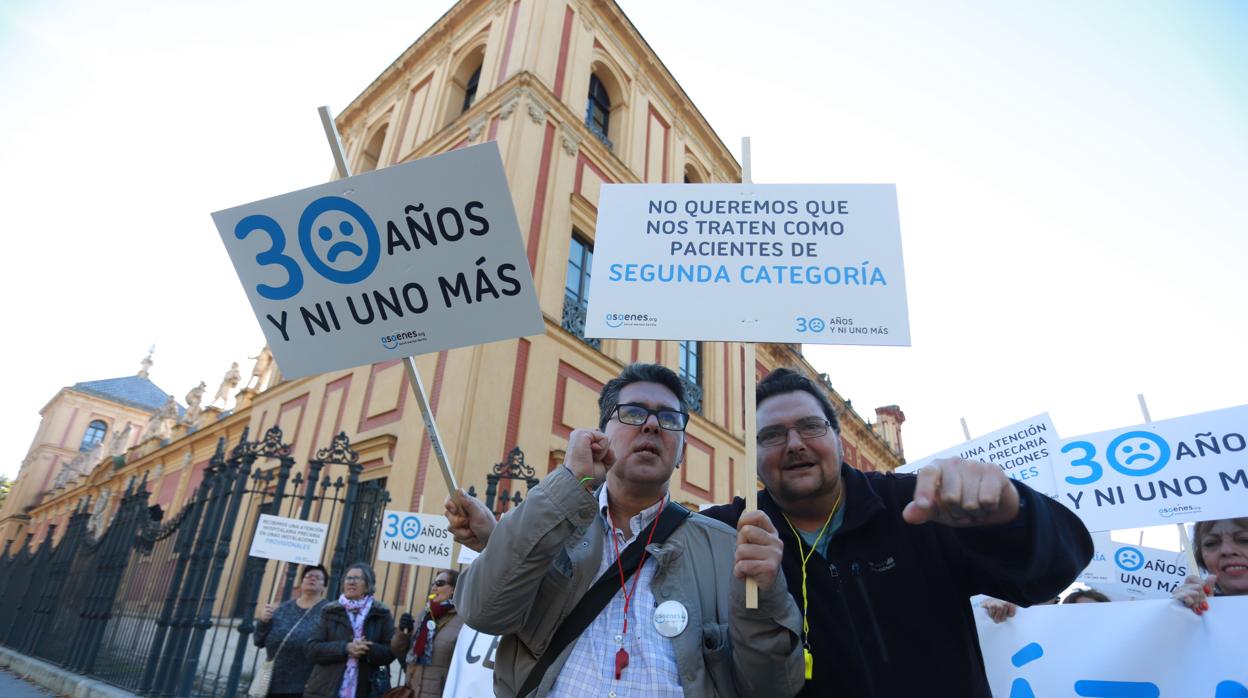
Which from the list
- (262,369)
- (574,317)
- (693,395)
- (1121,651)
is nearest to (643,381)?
(1121,651)

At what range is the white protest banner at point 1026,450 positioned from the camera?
191 inches

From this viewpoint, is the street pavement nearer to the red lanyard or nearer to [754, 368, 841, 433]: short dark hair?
the red lanyard

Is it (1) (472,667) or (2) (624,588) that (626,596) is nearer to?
Answer: (2) (624,588)

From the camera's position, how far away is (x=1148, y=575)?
5.26 m

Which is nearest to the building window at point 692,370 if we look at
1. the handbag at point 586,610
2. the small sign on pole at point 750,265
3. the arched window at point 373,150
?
the arched window at point 373,150

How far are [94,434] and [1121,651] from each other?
65.1 meters

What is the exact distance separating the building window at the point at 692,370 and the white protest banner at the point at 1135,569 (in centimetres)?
820

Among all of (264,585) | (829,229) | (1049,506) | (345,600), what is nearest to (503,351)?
(345,600)

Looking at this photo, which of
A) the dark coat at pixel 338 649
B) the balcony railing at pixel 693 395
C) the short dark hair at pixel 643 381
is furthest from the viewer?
the balcony railing at pixel 693 395

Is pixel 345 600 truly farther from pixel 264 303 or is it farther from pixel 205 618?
pixel 264 303

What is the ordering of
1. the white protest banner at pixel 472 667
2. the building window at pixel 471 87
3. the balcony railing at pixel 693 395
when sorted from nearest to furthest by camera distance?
the white protest banner at pixel 472 667, the balcony railing at pixel 693 395, the building window at pixel 471 87

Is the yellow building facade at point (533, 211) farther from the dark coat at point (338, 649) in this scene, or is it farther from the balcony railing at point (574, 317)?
the dark coat at point (338, 649)

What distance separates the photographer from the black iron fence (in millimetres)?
6074

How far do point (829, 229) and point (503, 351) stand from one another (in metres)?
7.40
